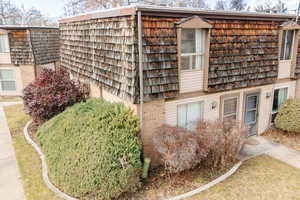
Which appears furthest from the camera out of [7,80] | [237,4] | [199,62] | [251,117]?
[237,4]

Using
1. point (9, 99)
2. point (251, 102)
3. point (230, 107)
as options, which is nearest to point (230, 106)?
point (230, 107)

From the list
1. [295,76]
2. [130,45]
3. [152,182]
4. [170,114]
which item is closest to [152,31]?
[130,45]

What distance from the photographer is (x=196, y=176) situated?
Result: 24.9 feet

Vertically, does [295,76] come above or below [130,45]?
below

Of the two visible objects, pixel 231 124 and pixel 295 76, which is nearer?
pixel 231 124

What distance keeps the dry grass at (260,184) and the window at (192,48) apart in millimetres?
3918

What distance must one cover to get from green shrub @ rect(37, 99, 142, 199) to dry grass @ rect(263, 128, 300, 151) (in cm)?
698

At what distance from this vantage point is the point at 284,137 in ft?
35.2

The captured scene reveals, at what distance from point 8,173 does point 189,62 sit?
719 centimetres

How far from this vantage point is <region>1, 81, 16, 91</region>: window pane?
1788 centimetres

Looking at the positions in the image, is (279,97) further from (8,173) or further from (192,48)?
(8,173)

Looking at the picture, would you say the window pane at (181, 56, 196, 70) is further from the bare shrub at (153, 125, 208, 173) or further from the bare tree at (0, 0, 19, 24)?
the bare tree at (0, 0, 19, 24)

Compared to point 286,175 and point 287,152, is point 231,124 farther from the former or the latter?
point 287,152

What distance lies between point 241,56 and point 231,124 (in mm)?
2949
